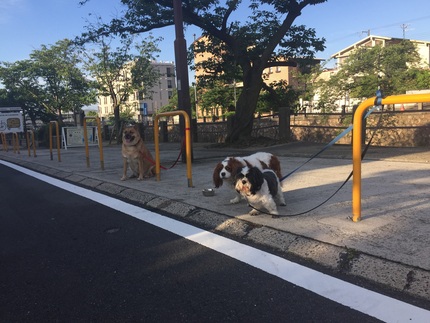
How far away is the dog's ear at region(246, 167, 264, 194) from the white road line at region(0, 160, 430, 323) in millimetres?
710

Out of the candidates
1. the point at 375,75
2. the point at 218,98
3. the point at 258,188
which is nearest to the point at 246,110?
the point at 258,188

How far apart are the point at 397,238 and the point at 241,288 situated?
1.74 metres

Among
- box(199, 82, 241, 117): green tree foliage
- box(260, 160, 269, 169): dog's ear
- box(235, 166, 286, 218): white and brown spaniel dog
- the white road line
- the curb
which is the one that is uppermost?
box(199, 82, 241, 117): green tree foliage

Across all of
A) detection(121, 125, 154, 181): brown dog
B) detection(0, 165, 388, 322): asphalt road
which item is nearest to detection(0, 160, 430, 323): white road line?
detection(0, 165, 388, 322): asphalt road

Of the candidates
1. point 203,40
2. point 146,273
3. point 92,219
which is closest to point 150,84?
point 203,40

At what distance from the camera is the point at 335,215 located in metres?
4.42

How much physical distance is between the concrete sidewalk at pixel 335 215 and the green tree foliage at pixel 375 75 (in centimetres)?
2502

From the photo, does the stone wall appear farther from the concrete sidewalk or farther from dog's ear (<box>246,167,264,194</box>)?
dog's ear (<box>246,167,264,194</box>)

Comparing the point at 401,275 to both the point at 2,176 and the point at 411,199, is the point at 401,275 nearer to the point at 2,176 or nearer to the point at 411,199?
the point at 411,199

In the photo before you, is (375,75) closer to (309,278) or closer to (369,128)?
(369,128)

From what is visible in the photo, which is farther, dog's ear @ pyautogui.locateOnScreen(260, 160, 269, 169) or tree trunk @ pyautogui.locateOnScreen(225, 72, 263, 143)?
tree trunk @ pyautogui.locateOnScreen(225, 72, 263, 143)

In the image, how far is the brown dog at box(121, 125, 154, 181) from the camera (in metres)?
7.73

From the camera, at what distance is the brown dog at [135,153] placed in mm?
7734

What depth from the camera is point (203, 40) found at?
1712cm
